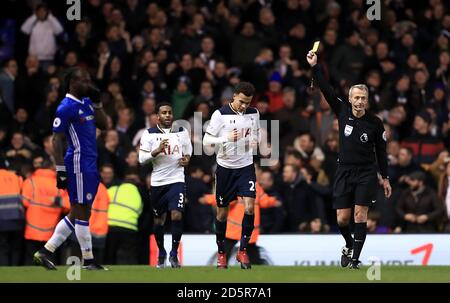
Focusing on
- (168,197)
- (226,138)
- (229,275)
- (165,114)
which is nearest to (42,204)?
(168,197)

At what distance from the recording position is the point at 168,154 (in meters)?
17.9

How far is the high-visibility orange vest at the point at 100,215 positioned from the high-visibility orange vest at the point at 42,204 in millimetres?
473

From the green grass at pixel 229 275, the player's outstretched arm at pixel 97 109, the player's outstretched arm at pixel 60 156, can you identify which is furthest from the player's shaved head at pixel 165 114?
the player's outstretched arm at pixel 60 156

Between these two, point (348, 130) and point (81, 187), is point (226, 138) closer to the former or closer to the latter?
point (348, 130)

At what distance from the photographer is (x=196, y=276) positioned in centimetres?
1580

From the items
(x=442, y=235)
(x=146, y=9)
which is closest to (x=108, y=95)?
(x=146, y=9)

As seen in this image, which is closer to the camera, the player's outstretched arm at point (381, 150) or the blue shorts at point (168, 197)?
the player's outstretched arm at point (381, 150)

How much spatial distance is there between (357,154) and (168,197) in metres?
2.87

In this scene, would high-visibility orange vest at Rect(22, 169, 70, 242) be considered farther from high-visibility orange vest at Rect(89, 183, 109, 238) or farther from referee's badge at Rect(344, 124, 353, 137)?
referee's badge at Rect(344, 124, 353, 137)

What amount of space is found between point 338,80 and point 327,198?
438cm

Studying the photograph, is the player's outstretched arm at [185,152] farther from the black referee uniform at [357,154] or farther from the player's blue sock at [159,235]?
the black referee uniform at [357,154]

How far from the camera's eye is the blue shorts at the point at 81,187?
16.0 metres

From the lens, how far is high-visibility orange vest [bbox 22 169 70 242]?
21.3 m

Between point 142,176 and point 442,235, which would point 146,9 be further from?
point 442,235
